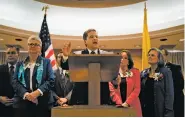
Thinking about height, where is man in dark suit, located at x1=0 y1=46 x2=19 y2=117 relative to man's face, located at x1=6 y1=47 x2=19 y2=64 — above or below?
below

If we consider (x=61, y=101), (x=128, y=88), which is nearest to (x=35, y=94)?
(x=61, y=101)

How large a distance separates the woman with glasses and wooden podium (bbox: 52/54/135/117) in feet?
2.12

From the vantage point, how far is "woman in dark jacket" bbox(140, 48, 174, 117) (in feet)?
9.17

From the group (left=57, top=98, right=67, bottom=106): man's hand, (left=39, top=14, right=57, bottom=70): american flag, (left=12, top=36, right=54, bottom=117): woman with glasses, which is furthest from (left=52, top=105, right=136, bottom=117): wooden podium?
(left=39, top=14, right=57, bottom=70): american flag

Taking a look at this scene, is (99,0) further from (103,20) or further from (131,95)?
(131,95)

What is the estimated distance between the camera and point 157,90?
2857 mm

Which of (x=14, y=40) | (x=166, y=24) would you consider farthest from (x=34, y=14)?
(x=166, y=24)

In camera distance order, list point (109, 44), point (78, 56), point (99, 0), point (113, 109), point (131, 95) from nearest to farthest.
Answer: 1. point (113, 109)
2. point (78, 56)
3. point (131, 95)
4. point (99, 0)
5. point (109, 44)

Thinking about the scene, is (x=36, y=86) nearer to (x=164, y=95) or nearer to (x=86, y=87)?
(x=86, y=87)

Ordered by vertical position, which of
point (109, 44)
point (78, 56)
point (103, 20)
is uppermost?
point (103, 20)

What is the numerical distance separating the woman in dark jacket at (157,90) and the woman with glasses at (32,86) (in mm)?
1108

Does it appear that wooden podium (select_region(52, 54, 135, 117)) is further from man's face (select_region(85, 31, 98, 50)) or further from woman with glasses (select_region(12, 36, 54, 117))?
woman with glasses (select_region(12, 36, 54, 117))

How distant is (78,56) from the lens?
5.86 feet

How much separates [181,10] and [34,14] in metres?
3.80
